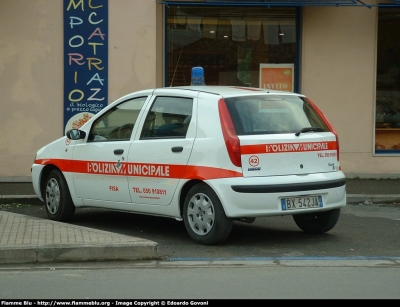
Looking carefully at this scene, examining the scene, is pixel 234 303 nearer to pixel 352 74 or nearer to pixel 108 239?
pixel 108 239

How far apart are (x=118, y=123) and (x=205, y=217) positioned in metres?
1.81

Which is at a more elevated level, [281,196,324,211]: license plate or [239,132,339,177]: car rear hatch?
[239,132,339,177]: car rear hatch

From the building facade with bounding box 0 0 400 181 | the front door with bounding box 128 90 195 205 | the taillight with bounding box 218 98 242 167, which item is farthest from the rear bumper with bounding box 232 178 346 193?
→ the building facade with bounding box 0 0 400 181

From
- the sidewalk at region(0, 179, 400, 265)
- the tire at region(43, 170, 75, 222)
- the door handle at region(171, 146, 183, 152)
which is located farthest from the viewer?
the tire at region(43, 170, 75, 222)

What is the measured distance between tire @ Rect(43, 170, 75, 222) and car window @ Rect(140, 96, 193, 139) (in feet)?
4.75

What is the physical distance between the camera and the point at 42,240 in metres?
7.99

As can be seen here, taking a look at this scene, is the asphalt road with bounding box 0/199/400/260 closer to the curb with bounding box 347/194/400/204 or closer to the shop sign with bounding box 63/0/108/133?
the curb with bounding box 347/194/400/204

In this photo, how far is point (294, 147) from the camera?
8.23 meters

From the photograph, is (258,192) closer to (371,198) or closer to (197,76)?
(197,76)

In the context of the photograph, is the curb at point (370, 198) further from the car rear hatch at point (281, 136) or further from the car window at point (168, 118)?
the car window at point (168, 118)

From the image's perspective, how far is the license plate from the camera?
8148 millimetres

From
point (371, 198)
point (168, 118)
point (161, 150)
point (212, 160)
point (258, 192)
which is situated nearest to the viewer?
point (258, 192)

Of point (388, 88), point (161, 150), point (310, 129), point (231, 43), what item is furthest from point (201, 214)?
point (388, 88)

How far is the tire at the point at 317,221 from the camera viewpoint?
895 centimetres
